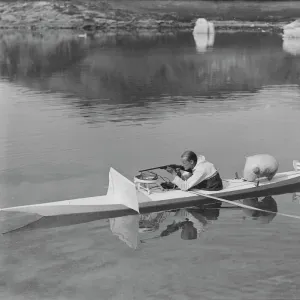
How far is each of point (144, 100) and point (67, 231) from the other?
87.7 ft

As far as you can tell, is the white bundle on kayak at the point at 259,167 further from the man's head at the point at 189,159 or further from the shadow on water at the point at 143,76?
the shadow on water at the point at 143,76

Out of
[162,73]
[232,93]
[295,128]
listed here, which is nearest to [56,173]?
[295,128]

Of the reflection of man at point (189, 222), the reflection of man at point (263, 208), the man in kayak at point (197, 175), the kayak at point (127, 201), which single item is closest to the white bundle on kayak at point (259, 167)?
the kayak at point (127, 201)

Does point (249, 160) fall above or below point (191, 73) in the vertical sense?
above

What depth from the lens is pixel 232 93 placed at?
152 feet

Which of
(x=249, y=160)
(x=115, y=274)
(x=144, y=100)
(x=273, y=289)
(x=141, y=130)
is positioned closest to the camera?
(x=273, y=289)

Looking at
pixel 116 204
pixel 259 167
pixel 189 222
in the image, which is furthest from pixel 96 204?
pixel 259 167

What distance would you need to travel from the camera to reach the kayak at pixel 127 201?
1716cm

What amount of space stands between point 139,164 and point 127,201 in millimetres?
6248

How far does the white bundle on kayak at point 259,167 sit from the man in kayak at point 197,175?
4.33ft

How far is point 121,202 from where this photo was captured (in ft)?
57.9

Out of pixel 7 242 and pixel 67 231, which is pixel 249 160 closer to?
pixel 67 231

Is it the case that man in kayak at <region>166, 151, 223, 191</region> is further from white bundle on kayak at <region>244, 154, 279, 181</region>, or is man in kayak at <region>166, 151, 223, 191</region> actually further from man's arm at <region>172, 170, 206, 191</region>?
white bundle on kayak at <region>244, 154, 279, 181</region>

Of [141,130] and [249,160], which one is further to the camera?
[141,130]
